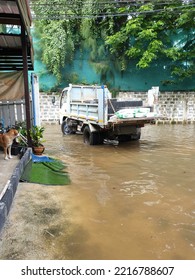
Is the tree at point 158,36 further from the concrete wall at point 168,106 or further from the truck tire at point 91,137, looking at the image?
the truck tire at point 91,137

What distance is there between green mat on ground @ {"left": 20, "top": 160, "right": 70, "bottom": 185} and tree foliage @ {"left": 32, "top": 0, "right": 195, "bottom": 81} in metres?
12.4

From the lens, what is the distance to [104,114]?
894cm

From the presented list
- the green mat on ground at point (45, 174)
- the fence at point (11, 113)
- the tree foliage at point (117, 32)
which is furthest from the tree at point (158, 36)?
the green mat on ground at point (45, 174)

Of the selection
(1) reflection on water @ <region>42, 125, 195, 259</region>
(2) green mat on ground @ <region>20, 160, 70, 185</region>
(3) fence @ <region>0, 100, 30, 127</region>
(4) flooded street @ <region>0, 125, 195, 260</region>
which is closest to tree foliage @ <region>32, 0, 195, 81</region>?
(3) fence @ <region>0, 100, 30, 127</region>

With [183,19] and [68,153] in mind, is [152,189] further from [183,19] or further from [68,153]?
[183,19]

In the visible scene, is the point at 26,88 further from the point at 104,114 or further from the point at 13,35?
the point at 104,114

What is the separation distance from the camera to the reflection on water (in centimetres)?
316

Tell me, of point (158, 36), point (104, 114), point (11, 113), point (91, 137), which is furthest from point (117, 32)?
point (11, 113)

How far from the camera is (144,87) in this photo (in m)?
18.8

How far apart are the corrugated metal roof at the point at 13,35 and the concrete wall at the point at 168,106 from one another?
908cm

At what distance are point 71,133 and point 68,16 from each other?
8.88 metres

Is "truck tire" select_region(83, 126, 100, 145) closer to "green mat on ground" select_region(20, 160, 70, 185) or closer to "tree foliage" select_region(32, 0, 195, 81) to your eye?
"green mat on ground" select_region(20, 160, 70, 185)

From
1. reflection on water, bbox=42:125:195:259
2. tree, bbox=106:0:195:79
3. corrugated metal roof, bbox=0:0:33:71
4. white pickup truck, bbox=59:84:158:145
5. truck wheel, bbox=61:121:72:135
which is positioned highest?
tree, bbox=106:0:195:79
